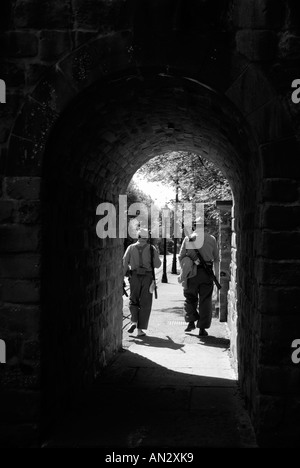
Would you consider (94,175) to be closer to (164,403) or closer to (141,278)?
(164,403)

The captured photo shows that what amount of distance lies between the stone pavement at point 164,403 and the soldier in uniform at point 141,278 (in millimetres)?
517

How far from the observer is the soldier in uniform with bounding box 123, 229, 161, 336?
916 cm

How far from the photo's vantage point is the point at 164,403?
5.55 metres

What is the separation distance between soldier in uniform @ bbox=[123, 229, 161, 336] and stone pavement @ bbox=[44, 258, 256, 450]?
52cm

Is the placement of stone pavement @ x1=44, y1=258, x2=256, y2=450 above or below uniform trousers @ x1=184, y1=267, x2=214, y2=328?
below

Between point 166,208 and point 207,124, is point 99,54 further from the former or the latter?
point 166,208

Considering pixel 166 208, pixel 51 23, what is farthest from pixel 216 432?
pixel 166 208

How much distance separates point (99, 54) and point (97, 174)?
2.21m

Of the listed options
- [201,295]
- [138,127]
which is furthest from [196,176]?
[138,127]

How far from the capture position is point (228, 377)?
21.9 feet

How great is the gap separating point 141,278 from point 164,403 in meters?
3.84

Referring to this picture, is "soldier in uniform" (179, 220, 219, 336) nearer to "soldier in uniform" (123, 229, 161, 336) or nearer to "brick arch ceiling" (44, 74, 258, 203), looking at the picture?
"soldier in uniform" (123, 229, 161, 336)

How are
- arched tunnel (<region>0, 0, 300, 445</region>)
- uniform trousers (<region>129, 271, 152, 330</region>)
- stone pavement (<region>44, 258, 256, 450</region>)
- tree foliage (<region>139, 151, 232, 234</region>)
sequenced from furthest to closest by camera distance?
tree foliage (<region>139, 151, 232, 234</region>) < uniform trousers (<region>129, 271, 152, 330</region>) < stone pavement (<region>44, 258, 256, 450</region>) < arched tunnel (<region>0, 0, 300, 445</region>)

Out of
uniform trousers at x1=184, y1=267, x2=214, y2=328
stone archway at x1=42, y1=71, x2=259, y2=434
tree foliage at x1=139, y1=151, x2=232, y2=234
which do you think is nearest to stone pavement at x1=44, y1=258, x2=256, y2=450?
stone archway at x1=42, y1=71, x2=259, y2=434
